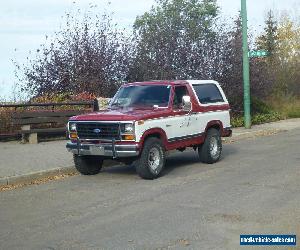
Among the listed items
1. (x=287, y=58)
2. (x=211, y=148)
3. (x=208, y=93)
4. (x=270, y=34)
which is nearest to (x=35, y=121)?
(x=208, y=93)

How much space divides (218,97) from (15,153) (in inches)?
218

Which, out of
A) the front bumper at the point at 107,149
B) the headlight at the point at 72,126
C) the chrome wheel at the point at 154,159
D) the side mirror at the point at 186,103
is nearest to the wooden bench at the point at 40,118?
the headlight at the point at 72,126

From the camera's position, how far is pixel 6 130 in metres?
16.0

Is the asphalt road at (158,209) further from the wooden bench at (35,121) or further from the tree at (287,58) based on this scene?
the tree at (287,58)

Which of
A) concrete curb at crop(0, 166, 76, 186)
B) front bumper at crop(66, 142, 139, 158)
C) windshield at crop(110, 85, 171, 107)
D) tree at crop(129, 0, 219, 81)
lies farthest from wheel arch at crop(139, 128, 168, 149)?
tree at crop(129, 0, 219, 81)

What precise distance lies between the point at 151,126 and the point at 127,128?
0.55 metres

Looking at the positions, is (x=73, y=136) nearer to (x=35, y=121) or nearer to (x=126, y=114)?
(x=126, y=114)

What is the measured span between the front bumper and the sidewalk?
37.3 inches

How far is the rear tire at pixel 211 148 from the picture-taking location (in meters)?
11.6

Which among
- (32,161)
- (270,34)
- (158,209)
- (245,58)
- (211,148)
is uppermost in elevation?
(270,34)

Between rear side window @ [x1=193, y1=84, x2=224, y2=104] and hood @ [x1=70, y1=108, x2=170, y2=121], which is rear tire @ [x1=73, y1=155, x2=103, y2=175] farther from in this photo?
rear side window @ [x1=193, y1=84, x2=224, y2=104]

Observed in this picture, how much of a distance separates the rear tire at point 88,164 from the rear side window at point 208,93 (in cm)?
282

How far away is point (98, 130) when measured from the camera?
9.80m

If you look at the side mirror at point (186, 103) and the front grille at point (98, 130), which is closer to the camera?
the front grille at point (98, 130)
